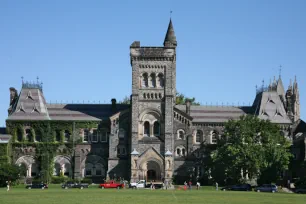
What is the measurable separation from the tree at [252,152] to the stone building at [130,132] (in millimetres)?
8809

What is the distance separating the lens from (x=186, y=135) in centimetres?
9425

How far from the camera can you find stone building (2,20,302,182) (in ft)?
299

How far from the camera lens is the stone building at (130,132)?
91.2 metres

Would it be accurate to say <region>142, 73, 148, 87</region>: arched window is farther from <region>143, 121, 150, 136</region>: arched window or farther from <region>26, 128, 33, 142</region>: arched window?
<region>26, 128, 33, 142</region>: arched window

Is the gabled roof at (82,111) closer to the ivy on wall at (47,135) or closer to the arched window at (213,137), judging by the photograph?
the ivy on wall at (47,135)

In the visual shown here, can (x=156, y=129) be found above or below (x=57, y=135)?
above

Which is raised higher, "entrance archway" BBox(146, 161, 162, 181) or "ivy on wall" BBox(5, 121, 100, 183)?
"ivy on wall" BBox(5, 121, 100, 183)

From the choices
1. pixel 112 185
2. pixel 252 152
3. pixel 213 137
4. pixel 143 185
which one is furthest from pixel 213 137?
pixel 112 185

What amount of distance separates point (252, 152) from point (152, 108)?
17.2 m

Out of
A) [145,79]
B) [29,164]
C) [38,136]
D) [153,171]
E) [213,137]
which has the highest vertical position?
[145,79]

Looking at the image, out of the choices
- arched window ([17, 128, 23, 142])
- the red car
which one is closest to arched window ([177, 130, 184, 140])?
the red car

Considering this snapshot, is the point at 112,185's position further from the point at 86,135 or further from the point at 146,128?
the point at 86,135

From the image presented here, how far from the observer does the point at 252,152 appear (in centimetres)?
8162

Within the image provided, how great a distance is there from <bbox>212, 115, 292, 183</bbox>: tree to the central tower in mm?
8578
